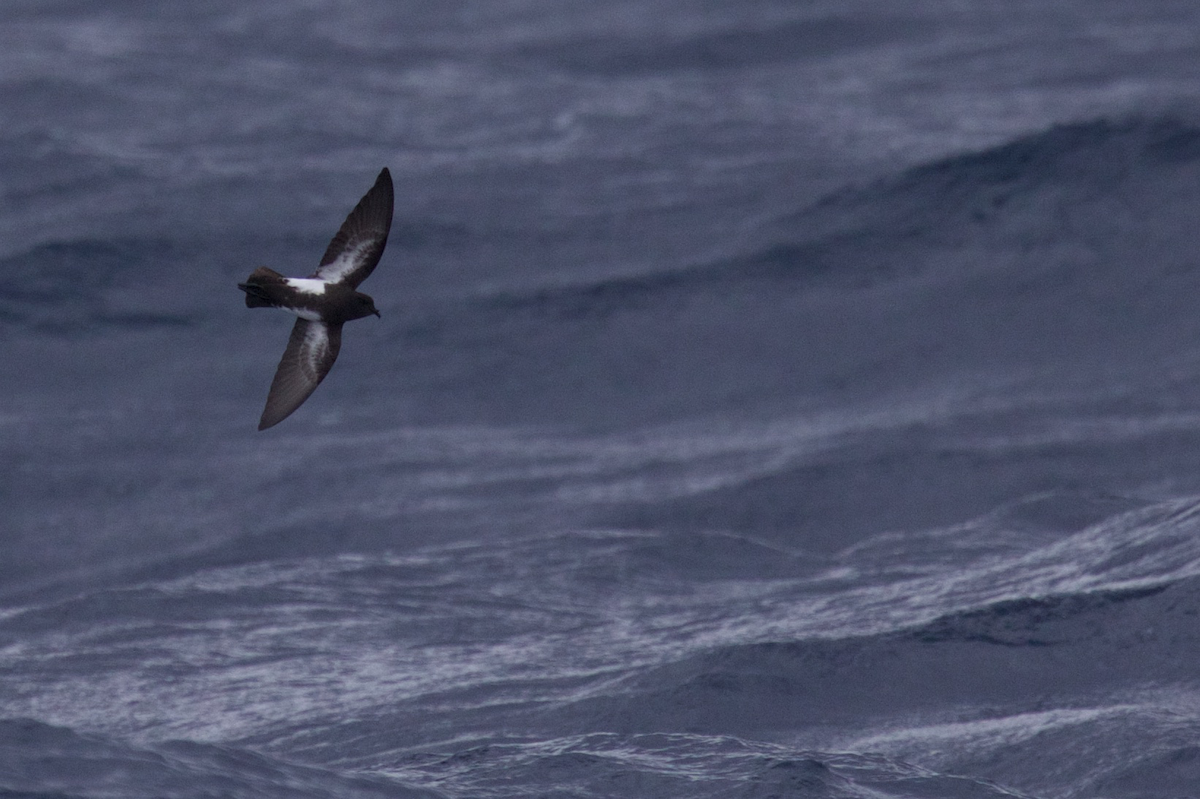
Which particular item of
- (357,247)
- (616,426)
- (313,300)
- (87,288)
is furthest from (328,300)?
(87,288)

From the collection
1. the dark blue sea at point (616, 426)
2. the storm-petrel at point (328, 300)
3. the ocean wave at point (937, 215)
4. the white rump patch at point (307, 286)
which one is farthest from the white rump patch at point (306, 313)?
the ocean wave at point (937, 215)

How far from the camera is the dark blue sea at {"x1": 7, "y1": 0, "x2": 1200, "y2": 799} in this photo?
42.4 ft

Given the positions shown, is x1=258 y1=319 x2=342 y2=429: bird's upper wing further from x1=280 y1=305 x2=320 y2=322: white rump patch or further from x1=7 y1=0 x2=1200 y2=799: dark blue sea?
x1=7 y1=0 x2=1200 y2=799: dark blue sea

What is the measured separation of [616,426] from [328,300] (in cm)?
840

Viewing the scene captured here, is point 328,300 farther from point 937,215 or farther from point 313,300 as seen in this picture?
point 937,215

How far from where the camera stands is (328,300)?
10.5 m

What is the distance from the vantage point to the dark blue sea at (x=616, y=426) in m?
12.9

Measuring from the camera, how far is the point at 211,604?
52.6 ft

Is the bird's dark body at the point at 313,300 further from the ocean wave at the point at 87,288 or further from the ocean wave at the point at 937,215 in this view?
the ocean wave at the point at 937,215

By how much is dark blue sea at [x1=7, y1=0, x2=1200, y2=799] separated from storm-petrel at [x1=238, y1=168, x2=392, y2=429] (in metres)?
2.16

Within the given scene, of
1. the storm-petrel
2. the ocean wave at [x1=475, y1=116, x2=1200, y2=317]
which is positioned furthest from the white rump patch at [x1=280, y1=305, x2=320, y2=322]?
the ocean wave at [x1=475, y1=116, x2=1200, y2=317]

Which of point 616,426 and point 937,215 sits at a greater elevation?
point 937,215

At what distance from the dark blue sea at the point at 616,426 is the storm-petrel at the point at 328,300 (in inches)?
85.0

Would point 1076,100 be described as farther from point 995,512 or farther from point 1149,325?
point 995,512
